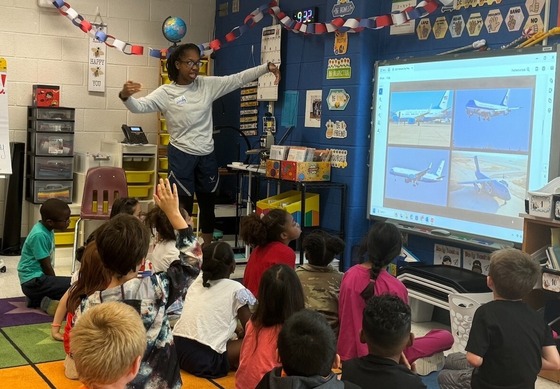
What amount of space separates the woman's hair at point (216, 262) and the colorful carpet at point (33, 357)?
507 millimetres

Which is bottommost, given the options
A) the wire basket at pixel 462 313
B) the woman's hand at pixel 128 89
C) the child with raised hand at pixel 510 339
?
the wire basket at pixel 462 313

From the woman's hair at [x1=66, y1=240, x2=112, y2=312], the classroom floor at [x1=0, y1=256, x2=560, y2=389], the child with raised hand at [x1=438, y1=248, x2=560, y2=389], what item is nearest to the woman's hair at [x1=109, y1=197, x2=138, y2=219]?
the classroom floor at [x1=0, y1=256, x2=560, y2=389]

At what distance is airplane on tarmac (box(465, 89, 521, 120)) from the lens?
4234mm

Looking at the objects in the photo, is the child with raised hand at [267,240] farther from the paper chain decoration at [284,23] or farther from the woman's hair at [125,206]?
the paper chain decoration at [284,23]

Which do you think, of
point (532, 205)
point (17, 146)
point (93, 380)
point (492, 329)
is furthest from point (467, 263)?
point (17, 146)

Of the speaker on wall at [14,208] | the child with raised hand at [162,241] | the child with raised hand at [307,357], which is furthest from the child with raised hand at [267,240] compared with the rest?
the speaker on wall at [14,208]

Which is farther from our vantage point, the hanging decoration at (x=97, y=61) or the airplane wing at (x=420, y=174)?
the hanging decoration at (x=97, y=61)

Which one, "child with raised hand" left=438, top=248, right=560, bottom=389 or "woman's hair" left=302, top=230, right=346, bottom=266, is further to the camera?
"woman's hair" left=302, top=230, right=346, bottom=266

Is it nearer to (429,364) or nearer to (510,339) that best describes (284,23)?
(429,364)

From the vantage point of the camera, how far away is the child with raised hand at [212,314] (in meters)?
3.49

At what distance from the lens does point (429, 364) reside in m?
3.84

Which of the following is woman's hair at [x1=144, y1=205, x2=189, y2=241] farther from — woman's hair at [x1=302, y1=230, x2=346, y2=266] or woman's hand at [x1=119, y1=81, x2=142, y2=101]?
woman's hand at [x1=119, y1=81, x2=142, y2=101]

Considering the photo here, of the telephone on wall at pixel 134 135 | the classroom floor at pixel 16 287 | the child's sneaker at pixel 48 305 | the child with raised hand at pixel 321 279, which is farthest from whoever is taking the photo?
the telephone on wall at pixel 134 135

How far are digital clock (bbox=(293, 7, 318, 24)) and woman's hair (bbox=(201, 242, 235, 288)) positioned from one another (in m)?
3.01
